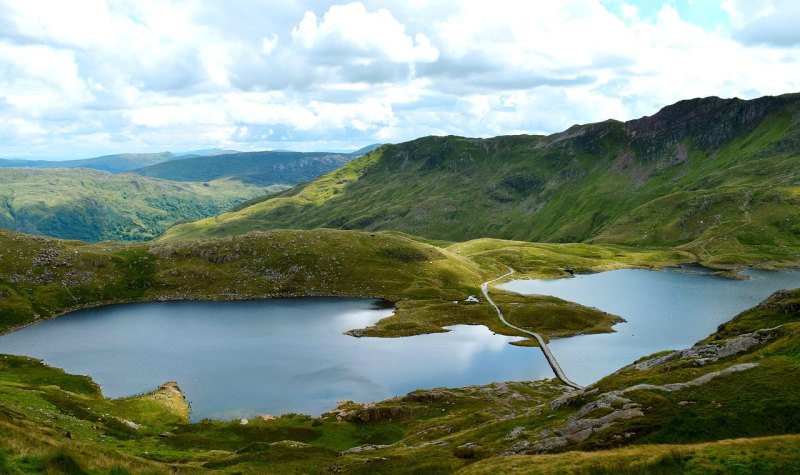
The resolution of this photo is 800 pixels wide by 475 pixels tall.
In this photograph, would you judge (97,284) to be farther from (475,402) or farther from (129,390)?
(475,402)

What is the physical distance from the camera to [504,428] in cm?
5041

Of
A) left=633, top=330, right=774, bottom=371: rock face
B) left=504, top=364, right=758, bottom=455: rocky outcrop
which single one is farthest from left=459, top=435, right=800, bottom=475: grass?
left=633, top=330, right=774, bottom=371: rock face

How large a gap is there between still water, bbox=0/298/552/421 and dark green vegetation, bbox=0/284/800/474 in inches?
444

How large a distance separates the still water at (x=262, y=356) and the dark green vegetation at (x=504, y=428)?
11265mm

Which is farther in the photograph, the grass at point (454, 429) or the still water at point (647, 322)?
the still water at point (647, 322)

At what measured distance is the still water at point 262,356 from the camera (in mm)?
96625

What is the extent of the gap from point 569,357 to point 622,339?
22.4m

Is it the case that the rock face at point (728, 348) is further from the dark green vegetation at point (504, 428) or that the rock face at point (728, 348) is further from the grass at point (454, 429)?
the grass at point (454, 429)

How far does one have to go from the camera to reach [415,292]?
654 ft

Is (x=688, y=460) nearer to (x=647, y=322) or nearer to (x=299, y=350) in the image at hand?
(x=299, y=350)

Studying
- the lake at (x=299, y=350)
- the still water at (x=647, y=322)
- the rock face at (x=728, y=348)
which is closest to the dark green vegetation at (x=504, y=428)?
the rock face at (x=728, y=348)

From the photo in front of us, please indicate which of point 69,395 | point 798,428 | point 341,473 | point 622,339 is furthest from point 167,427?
point 622,339

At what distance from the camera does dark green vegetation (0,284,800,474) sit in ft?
90.0

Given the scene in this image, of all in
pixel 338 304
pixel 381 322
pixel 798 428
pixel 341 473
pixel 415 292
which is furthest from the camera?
pixel 415 292
